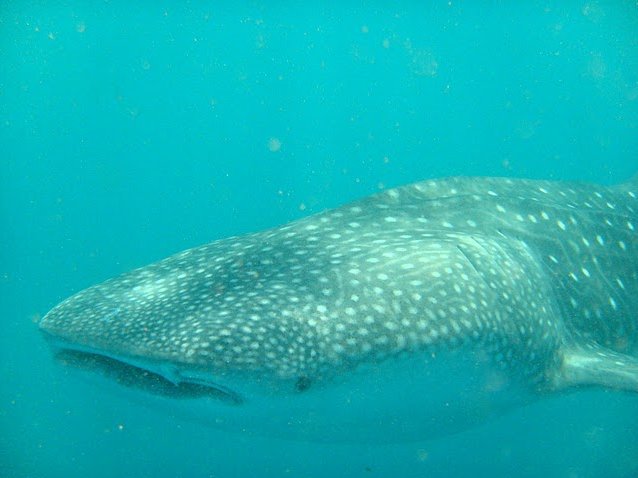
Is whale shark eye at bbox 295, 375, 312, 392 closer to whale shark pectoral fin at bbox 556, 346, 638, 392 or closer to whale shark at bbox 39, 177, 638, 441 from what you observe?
whale shark at bbox 39, 177, 638, 441

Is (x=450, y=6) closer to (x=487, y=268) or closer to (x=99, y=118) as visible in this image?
(x=487, y=268)

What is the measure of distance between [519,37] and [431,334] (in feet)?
184

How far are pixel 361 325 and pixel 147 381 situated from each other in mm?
1280

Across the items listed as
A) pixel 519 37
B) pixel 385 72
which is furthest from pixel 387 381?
pixel 385 72

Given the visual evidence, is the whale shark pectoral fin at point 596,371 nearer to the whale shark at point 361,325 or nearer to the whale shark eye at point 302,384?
the whale shark at point 361,325

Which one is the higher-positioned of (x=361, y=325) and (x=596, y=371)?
(x=361, y=325)

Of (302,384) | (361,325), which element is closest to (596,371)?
(361,325)

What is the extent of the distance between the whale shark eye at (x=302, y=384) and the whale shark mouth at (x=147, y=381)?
323mm

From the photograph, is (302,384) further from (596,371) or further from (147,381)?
(596,371)

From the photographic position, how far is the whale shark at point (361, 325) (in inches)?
113

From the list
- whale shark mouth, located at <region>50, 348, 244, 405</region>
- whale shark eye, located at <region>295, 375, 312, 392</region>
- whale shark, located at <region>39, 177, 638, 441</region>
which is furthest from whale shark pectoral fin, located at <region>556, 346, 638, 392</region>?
whale shark mouth, located at <region>50, 348, 244, 405</region>

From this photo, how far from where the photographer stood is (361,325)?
10.0 feet

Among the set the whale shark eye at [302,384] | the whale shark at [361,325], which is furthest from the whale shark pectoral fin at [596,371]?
the whale shark eye at [302,384]

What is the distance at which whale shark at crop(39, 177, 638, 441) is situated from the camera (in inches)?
113
